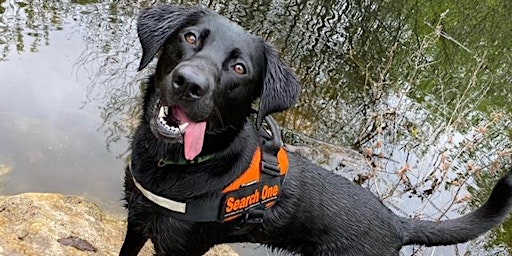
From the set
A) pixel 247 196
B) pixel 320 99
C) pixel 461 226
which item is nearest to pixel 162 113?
pixel 247 196

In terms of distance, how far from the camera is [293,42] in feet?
26.4

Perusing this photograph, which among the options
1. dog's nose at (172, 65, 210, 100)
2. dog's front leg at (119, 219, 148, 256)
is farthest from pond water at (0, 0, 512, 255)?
dog's nose at (172, 65, 210, 100)

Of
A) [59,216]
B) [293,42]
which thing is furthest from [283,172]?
[293,42]

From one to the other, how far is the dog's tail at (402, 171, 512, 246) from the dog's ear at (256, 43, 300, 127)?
3.45 feet

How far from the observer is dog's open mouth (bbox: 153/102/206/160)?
2.42 m

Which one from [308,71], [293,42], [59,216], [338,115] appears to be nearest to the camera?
[59,216]

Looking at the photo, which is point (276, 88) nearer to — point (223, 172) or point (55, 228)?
point (223, 172)

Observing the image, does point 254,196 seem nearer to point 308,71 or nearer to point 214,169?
point 214,169

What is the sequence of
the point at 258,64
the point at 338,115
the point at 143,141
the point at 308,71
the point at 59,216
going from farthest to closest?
the point at 308,71 < the point at 338,115 < the point at 59,216 < the point at 143,141 < the point at 258,64

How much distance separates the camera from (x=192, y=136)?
2531mm

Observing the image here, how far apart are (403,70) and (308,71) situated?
4.74 ft

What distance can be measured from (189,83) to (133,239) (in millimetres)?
1282

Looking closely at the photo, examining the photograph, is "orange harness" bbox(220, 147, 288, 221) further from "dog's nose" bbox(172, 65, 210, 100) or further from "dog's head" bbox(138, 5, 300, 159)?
"dog's nose" bbox(172, 65, 210, 100)

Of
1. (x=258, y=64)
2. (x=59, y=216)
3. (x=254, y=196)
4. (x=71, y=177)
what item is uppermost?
(x=258, y=64)
